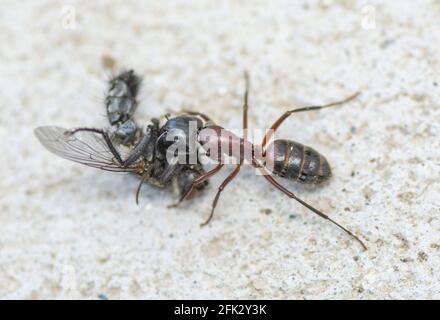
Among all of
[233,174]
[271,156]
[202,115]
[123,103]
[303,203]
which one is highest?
[123,103]

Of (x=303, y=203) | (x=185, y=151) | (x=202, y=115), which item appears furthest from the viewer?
(x=202, y=115)

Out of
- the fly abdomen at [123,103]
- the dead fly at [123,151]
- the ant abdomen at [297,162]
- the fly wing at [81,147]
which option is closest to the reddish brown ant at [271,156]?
the ant abdomen at [297,162]

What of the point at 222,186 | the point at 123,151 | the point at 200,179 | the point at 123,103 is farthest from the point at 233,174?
the point at 123,103

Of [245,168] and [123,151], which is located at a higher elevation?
[123,151]

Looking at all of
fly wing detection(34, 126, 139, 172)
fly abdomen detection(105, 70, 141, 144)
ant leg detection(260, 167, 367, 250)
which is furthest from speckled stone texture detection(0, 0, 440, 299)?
fly wing detection(34, 126, 139, 172)

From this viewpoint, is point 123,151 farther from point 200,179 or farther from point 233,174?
point 233,174
